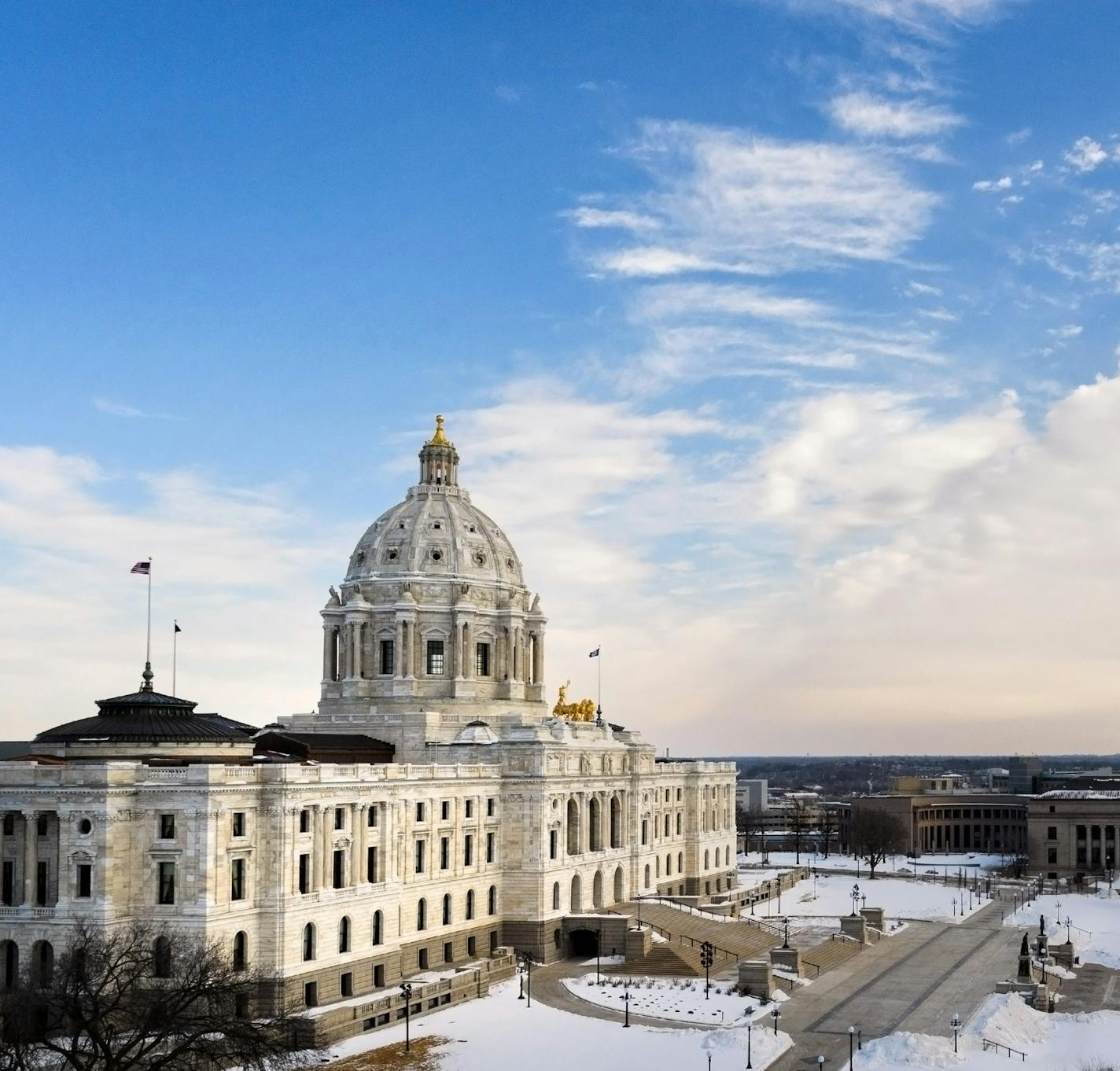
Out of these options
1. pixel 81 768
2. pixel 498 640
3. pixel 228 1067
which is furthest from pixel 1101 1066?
pixel 498 640

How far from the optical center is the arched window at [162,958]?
7975 centimetres

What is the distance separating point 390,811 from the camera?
9925cm

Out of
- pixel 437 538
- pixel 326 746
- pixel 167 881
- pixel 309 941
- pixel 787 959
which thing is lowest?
pixel 787 959

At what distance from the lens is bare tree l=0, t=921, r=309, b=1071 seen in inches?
2450

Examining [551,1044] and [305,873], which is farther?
[305,873]

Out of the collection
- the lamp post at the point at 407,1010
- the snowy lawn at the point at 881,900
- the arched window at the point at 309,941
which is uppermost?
the arched window at the point at 309,941

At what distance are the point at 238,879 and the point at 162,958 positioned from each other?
6.68 meters

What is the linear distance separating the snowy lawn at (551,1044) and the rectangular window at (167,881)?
1162cm

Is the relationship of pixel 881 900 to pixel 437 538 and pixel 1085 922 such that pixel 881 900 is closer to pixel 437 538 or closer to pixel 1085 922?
pixel 1085 922

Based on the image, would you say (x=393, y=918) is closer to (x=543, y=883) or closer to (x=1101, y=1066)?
(x=543, y=883)

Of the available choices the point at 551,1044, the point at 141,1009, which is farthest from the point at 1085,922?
the point at 141,1009

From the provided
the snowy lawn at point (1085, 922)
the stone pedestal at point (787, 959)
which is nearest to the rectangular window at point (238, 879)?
the stone pedestal at point (787, 959)

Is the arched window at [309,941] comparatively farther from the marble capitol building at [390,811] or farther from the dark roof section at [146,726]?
the dark roof section at [146,726]

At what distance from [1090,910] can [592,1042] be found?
84.2 metres
